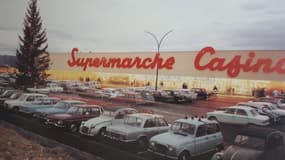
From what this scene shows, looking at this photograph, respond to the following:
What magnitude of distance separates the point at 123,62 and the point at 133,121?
0.79 metres

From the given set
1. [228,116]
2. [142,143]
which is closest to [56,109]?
[142,143]

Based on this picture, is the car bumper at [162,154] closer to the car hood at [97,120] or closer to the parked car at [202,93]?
the parked car at [202,93]

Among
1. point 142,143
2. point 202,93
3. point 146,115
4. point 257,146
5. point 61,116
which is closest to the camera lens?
point 257,146

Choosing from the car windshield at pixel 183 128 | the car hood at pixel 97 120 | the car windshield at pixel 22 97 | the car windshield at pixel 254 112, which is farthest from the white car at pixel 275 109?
the car windshield at pixel 22 97

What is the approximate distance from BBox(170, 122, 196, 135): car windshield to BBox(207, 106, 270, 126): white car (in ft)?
0.72

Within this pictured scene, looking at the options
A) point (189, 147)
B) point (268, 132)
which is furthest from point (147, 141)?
point (268, 132)

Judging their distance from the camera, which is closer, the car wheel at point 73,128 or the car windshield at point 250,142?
the car windshield at point 250,142

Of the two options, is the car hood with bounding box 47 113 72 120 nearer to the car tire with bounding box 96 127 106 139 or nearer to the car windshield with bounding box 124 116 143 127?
the car tire with bounding box 96 127 106 139

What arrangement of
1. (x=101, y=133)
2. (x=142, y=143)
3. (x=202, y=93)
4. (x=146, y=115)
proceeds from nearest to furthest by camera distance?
(x=202, y=93), (x=142, y=143), (x=146, y=115), (x=101, y=133)

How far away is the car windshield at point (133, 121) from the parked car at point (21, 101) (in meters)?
1.60

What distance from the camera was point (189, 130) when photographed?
3.09 m

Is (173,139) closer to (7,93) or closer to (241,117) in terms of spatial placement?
(241,117)

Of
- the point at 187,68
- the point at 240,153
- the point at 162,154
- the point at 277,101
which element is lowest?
the point at 162,154

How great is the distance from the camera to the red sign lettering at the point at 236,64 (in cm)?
291
